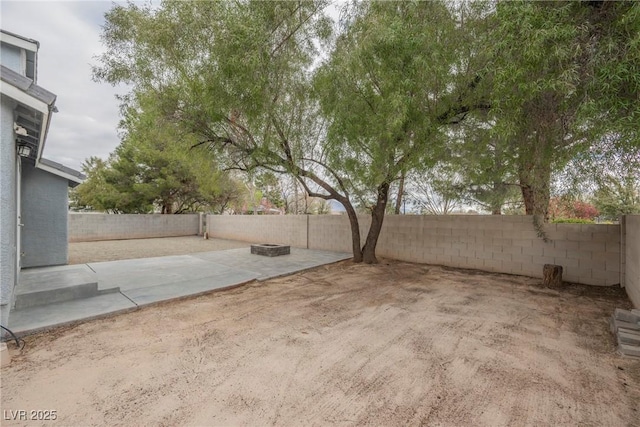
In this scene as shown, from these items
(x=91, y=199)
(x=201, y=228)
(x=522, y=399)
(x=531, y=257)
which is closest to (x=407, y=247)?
(x=531, y=257)

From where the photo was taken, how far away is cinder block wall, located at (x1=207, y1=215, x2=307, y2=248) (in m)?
10.7

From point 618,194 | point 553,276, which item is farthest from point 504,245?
point 618,194

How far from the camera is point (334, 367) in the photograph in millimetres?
2406

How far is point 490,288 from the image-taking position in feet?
16.4

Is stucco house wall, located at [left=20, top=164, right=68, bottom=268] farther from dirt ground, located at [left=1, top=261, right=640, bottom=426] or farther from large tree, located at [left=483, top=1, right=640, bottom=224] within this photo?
large tree, located at [left=483, top=1, right=640, bottom=224]

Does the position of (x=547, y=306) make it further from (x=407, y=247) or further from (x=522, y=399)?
(x=407, y=247)

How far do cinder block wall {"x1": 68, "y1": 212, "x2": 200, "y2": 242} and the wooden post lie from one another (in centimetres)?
1568

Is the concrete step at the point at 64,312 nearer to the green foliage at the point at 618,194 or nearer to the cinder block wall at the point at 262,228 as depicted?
the green foliage at the point at 618,194

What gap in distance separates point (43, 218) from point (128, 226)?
8077 millimetres

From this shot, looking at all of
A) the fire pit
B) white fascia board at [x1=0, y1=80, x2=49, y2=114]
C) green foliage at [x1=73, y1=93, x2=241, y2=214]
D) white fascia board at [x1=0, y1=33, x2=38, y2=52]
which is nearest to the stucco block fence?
the fire pit

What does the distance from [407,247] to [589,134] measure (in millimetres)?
5195

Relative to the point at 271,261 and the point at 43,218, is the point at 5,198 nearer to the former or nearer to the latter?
the point at 43,218

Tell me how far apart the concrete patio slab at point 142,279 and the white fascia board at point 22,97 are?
94.0 inches

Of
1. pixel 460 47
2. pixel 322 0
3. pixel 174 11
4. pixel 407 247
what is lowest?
pixel 407 247
